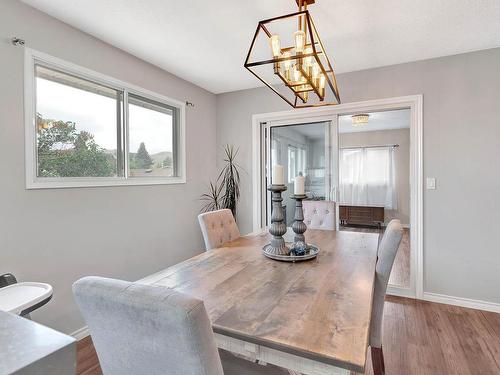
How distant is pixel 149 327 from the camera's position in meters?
0.71

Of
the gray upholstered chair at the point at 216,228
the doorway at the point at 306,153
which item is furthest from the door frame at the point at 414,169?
the gray upholstered chair at the point at 216,228

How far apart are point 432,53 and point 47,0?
3240mm

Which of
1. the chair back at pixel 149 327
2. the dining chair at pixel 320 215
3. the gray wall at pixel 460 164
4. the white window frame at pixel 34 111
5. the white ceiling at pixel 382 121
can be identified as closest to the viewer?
the chair back at pixel 149 327

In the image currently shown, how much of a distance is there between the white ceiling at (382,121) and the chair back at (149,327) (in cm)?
494

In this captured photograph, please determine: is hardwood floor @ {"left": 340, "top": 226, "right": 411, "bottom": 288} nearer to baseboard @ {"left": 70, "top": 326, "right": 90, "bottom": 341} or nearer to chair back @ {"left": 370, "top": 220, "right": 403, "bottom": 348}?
chair back @ {"left": 370, "top": 220, "right": 403, "bottom": 348}

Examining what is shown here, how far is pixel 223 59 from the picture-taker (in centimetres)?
283

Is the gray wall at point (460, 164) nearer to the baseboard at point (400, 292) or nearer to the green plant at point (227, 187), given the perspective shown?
the baseboard at point (400, 292)

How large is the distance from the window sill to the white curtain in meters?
5.14

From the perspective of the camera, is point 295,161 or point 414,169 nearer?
point 414,169

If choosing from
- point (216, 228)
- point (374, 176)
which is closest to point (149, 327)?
point (216, 228)

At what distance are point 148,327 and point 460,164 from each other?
3.13 metres

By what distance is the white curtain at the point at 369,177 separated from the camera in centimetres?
664

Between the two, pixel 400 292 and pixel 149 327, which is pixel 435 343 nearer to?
pixel 400 292

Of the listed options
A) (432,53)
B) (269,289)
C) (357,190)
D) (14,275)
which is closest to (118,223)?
(14,275)
